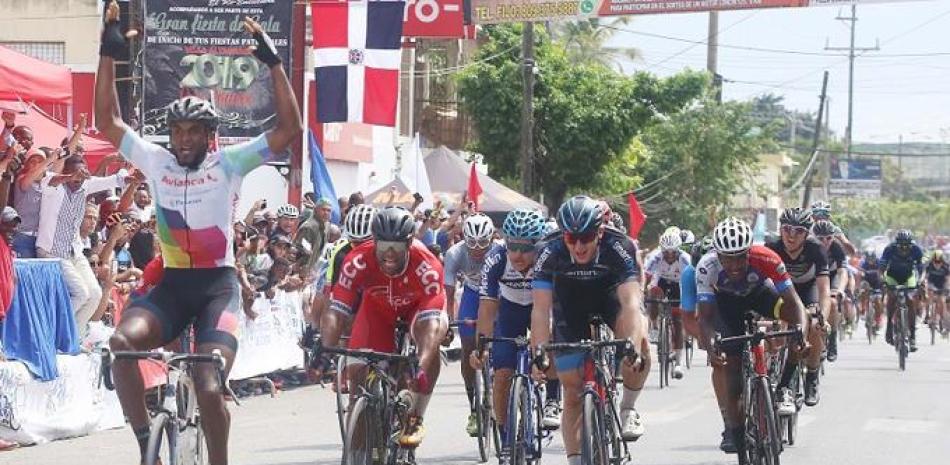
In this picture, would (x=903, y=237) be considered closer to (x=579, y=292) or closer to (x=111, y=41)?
(x=579, y=292)

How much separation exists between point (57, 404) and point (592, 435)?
6380 mm

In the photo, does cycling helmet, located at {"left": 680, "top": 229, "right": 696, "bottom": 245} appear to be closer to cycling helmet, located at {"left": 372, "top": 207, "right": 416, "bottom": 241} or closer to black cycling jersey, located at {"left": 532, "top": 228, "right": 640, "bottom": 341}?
black cycling jersey, located at {"left": 532, "top": 228, "right": 640, "bottom": 341}

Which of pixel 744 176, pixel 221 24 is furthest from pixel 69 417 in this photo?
pixel 744 176

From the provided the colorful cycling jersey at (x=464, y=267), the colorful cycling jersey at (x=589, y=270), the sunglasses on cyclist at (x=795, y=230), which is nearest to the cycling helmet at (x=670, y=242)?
the sunglasses on cyclist at (x=795, y=230)

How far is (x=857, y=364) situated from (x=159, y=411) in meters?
20.6

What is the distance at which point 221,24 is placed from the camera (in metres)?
23.7

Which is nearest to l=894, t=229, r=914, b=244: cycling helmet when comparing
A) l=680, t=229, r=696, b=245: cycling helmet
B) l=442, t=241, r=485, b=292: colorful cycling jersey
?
l=680, t=229, r=696, b=245: cycling helmet

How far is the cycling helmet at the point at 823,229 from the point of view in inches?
762

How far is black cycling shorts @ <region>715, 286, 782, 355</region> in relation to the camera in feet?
41.2

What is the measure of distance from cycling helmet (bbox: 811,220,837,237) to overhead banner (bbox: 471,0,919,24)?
41.5 ft

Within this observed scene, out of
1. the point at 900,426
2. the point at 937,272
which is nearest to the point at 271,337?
the point at 900,426

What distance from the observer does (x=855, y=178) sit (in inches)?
5374

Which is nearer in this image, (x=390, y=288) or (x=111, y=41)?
(x=111, y=41)

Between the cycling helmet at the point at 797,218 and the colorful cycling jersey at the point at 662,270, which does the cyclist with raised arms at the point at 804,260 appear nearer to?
the cycling helmet at the point at 797,218
